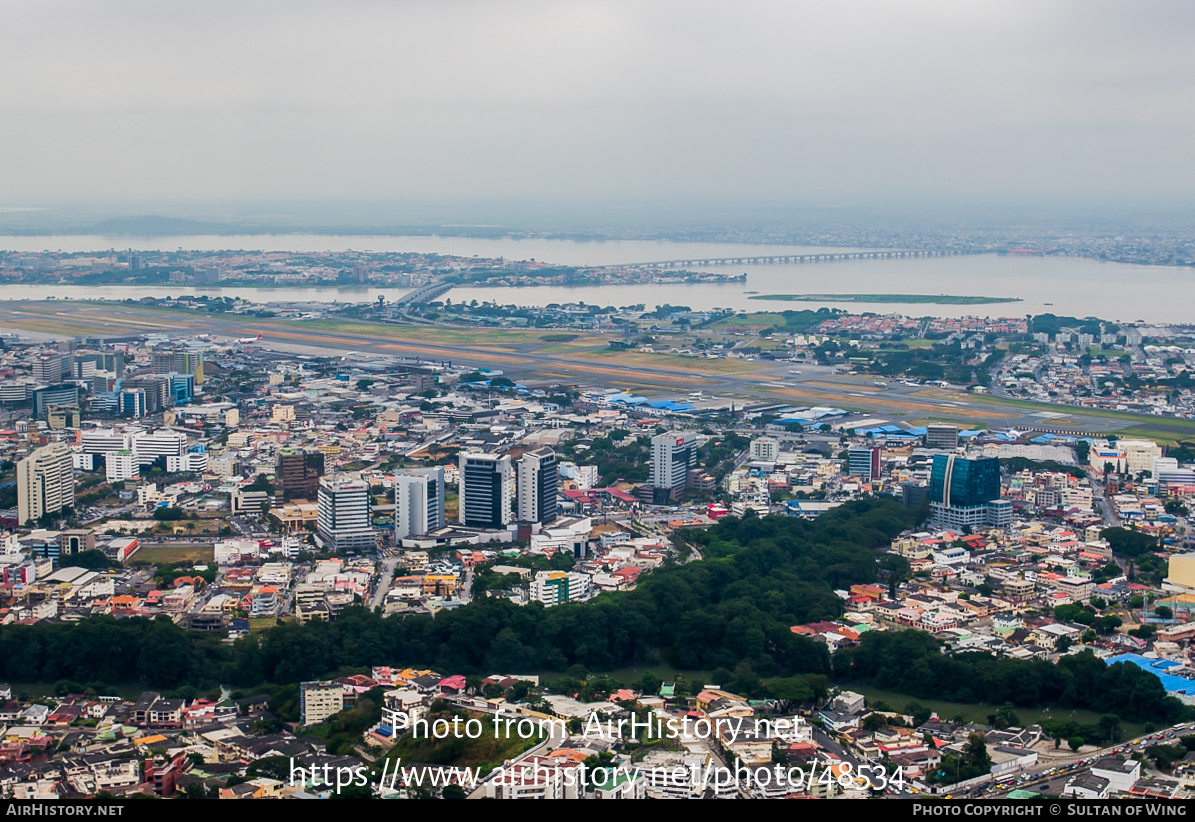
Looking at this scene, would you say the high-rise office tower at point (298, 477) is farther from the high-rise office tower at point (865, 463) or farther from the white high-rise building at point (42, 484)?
the high-rise office tower at point (865, 463)

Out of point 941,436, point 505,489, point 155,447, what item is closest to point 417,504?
point 505,489

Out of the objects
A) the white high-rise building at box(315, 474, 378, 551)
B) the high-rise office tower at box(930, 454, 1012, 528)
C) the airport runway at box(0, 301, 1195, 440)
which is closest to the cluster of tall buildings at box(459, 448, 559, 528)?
the white high-rise building at box(315, 474, 378, 551)

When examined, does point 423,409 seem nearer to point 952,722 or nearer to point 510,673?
point 510,673

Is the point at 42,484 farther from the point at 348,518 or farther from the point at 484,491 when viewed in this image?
the point at 484,491

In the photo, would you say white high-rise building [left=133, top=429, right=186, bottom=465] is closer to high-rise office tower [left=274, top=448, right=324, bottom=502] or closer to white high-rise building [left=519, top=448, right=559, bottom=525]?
high-rise office tower [left=274, top=448, right=324, bottom=502]

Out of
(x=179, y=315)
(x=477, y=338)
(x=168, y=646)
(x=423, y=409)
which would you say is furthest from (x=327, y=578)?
(x=179, y=315)

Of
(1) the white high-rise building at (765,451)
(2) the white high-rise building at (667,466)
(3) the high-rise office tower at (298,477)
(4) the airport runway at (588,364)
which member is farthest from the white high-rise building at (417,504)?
(4) the airport runway at (588,364)
